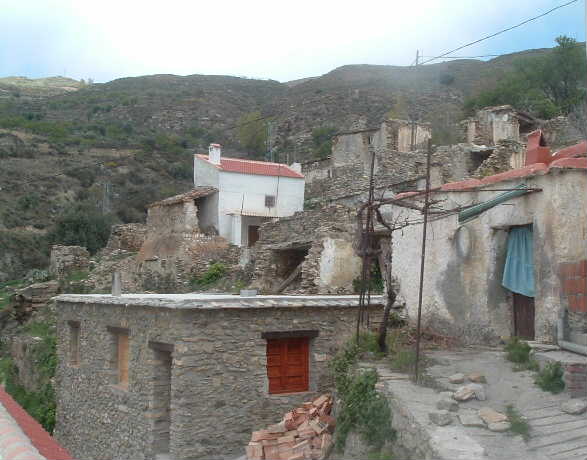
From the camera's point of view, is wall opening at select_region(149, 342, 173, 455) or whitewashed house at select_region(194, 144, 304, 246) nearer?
wall opening at select_region(149, 342, 173, 455)

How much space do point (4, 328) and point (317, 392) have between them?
56.2 ft

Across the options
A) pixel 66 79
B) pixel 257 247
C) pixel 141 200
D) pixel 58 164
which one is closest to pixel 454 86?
pixel 141 200

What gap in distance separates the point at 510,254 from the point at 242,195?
51.5 feet

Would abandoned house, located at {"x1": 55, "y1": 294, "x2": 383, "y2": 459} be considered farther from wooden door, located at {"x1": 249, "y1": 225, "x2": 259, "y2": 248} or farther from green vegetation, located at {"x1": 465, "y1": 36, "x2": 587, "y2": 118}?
green vegetation, located at {"x1": 465, "y1": 36, "x2": 587, "y2": 118}

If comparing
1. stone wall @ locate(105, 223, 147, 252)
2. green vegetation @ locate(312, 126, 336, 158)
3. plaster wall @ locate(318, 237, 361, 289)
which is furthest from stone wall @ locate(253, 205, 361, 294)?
green vegetation @ locate(312, 126, 336, 158)

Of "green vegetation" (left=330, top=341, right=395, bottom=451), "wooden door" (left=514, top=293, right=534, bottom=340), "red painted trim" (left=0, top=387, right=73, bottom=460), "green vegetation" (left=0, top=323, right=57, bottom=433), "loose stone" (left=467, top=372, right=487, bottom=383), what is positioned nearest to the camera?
"red painted trim" (left=0, top=387, right=73, bottom=460)

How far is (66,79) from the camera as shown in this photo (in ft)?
395

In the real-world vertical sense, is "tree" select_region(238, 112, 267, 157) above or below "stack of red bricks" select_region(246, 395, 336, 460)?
above

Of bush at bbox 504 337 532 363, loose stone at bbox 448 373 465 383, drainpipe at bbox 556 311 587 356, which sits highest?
drainpipe at bbox 556 311 587 356

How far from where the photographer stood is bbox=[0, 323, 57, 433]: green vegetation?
17.1 m

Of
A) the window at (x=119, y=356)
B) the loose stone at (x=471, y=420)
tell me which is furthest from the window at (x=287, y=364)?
the loose stone at (x=471, y=420)

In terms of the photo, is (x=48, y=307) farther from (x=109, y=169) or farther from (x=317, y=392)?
(x=109, y=169)

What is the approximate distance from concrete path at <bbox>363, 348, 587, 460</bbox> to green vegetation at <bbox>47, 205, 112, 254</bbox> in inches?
1158

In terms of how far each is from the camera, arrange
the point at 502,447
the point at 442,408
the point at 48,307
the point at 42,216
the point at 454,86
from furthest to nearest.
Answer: the point at 454,86
the point at 42,216
the point at 48,307
the point at 442,408
the point at 502,447
